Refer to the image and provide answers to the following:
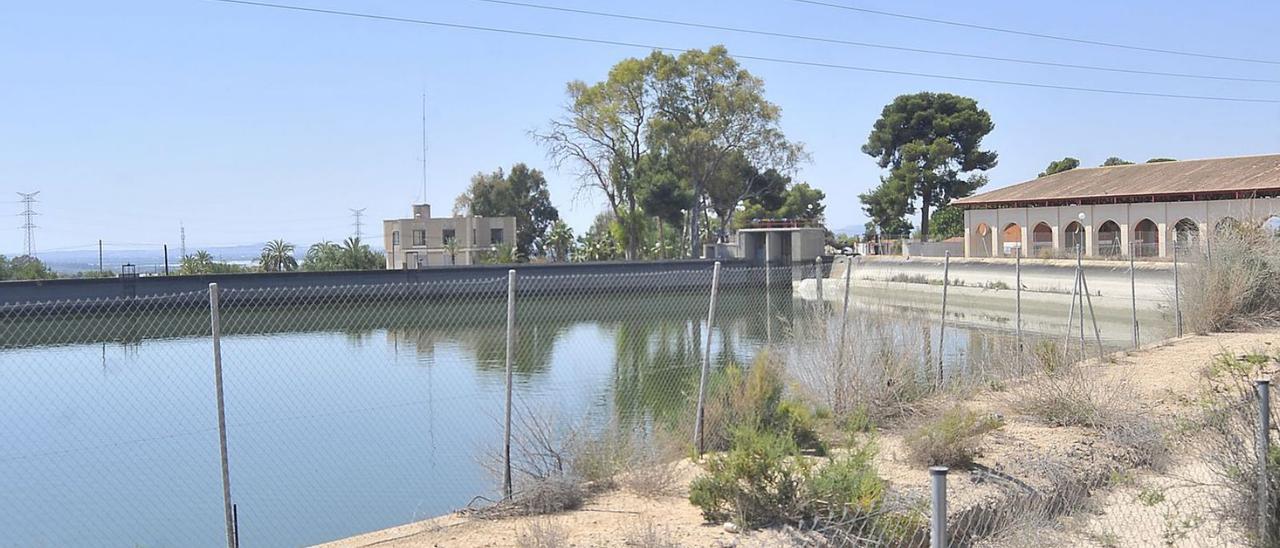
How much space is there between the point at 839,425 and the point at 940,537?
20.8ft

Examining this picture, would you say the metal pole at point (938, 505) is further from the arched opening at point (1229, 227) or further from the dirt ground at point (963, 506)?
the arched opening at point (1229, 227)

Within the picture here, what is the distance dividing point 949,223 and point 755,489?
65507mm

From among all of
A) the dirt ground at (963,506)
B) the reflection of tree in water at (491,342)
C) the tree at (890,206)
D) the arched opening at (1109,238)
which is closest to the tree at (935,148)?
the tree at (890,206)

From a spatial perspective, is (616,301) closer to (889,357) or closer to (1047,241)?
(1047,241)

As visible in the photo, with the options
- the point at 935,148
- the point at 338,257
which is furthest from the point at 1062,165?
the point at 338,257

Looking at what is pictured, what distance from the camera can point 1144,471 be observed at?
28.7 ft

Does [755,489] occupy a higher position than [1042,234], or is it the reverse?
[1042,234]

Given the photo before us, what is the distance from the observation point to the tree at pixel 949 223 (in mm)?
68812

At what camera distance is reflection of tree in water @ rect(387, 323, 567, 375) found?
21672 millimetres

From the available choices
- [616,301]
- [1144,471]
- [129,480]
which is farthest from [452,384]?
[616,301]

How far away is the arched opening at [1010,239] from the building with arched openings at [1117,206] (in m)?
0.06

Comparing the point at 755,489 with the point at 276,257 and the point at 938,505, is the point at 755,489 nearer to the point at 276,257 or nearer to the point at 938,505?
the point at 938,505

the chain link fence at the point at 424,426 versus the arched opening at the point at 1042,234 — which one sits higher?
the arched opening at the point at 1042,234

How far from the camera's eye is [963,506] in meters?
7.32
